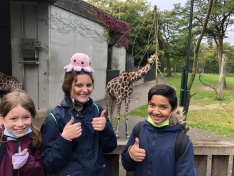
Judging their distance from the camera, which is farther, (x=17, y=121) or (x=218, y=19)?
(x=218, y=19)

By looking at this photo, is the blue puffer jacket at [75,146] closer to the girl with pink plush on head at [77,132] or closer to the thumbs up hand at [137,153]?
the girl with pink plush on head at [77,132]

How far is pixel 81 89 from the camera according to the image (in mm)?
1865

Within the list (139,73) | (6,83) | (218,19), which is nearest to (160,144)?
(139,73)

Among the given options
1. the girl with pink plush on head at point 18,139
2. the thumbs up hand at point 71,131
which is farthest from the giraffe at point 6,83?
the thumbs up hand at point 71,131

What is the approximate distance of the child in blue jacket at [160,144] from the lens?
5.55 feet

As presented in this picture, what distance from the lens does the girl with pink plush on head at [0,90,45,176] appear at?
65.3 inches

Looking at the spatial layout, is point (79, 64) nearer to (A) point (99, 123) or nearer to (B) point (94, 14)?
(A) point (99, 123)

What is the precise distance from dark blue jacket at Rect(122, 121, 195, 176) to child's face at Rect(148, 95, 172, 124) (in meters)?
0.07

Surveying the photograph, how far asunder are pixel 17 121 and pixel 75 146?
43 centimetres

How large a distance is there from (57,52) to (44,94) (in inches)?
59.4

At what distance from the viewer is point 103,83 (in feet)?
40.9

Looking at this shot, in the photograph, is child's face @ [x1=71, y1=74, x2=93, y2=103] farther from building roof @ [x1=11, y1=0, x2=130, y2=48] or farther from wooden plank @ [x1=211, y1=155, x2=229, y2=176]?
building roof @ [x1=11, y1=0, x2=130, y2=48]

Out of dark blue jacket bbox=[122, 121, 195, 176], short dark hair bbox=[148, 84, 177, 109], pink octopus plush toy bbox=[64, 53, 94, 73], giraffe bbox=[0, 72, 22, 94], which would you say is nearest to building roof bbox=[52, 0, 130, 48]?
giraffe bbox=[0, 72, 22, 94]

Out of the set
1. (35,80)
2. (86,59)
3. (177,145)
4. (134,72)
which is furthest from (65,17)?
(177,145)
